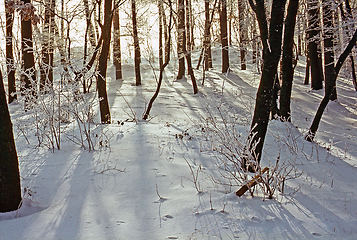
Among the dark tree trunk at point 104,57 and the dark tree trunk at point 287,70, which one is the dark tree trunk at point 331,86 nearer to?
the dark tree trunk at point 287,70

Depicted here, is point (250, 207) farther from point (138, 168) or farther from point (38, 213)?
point (38, 213)

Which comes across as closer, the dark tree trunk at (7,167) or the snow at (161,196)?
the snow at (161,196)

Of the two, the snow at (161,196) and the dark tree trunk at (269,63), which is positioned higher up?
the dark tree trunk at (269,63)

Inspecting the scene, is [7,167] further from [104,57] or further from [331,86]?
[331,86]

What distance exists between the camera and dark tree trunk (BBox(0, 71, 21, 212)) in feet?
11.2

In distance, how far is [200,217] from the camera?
3.34 meters

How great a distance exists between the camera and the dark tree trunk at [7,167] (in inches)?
134

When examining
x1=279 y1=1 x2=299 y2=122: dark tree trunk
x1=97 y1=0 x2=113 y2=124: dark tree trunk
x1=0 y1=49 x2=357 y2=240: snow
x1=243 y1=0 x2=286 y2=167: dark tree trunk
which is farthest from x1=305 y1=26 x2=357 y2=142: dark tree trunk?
x1=97 y1=0 x2=113 y2=124: dark tree trunk

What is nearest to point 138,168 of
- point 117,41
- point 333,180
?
point 333,180

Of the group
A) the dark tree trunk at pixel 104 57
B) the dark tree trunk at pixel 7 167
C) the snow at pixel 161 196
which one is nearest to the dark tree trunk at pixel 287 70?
the snow at pixel 161 196

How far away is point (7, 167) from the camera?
3467 millimetres

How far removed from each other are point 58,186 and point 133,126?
316 cm

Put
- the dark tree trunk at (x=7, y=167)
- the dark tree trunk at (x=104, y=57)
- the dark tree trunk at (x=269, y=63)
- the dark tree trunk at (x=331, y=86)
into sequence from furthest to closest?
1. the dark tree trunk at (x=104, y=57)
2. the dark tree trunk at (x=331, y=86)
3. the dark tree trunk at (x=269, y=63)
4. the dark tree trunk at (x=7, y=167)

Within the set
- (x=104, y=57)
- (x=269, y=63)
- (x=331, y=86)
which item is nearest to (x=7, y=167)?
(x=269, y=63)
